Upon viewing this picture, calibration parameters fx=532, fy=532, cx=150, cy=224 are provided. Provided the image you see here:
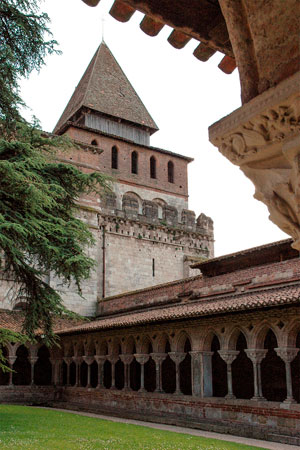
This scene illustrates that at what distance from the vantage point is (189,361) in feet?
59.3

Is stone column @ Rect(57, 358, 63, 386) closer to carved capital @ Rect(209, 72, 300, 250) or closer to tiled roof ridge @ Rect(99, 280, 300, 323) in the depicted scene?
tiled roof ridge @ Rect(99, 280, 300, 323)

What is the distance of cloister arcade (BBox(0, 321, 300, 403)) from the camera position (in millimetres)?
12781

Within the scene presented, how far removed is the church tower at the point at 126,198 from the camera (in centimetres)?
2416

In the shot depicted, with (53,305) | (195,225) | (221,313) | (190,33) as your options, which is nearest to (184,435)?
(221,313)

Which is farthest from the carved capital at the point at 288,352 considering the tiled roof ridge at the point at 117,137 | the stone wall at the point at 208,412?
the tiled roof ridge at the point at 117,137

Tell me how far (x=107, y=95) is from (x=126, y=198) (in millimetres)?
8436

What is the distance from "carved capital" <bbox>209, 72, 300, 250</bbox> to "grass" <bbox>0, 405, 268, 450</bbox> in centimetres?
792

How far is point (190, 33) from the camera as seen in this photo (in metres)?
3.39

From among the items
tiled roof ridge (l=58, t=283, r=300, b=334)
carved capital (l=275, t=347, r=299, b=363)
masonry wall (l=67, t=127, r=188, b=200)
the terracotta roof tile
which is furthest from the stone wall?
masonry wall (l=67, t=127, r=188, b=200)

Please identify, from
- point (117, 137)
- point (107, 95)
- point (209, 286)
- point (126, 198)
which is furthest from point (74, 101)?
point (209, 286)

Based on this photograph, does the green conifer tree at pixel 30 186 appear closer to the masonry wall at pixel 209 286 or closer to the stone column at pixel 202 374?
the stone column at pixel 202 374

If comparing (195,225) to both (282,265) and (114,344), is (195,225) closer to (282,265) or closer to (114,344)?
(114,344)

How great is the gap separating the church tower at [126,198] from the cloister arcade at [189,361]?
2.62 m

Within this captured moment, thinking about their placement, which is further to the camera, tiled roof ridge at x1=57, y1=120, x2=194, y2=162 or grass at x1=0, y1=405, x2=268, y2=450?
tiled roof ridge at x1=57, y1=120, x2=194, y2=162
